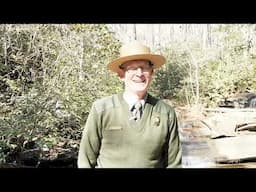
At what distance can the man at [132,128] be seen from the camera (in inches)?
124

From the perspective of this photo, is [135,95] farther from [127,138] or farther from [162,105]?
[127,138]

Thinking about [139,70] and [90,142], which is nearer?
[90,142]

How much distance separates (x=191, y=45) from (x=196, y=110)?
1.59 feet

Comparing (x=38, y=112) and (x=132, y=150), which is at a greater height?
(x=38, y=112)

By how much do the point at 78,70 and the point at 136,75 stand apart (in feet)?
1.61

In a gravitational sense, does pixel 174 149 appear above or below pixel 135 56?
below

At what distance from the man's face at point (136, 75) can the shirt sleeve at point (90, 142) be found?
305mm

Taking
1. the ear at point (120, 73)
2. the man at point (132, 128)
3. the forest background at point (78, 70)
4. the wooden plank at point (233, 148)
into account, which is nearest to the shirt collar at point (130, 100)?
the man at point (132, 128)

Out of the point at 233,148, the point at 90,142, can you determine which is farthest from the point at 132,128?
the point at 233,148

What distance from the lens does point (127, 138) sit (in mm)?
3236

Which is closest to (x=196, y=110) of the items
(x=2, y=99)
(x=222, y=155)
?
(x=222, y=155)
